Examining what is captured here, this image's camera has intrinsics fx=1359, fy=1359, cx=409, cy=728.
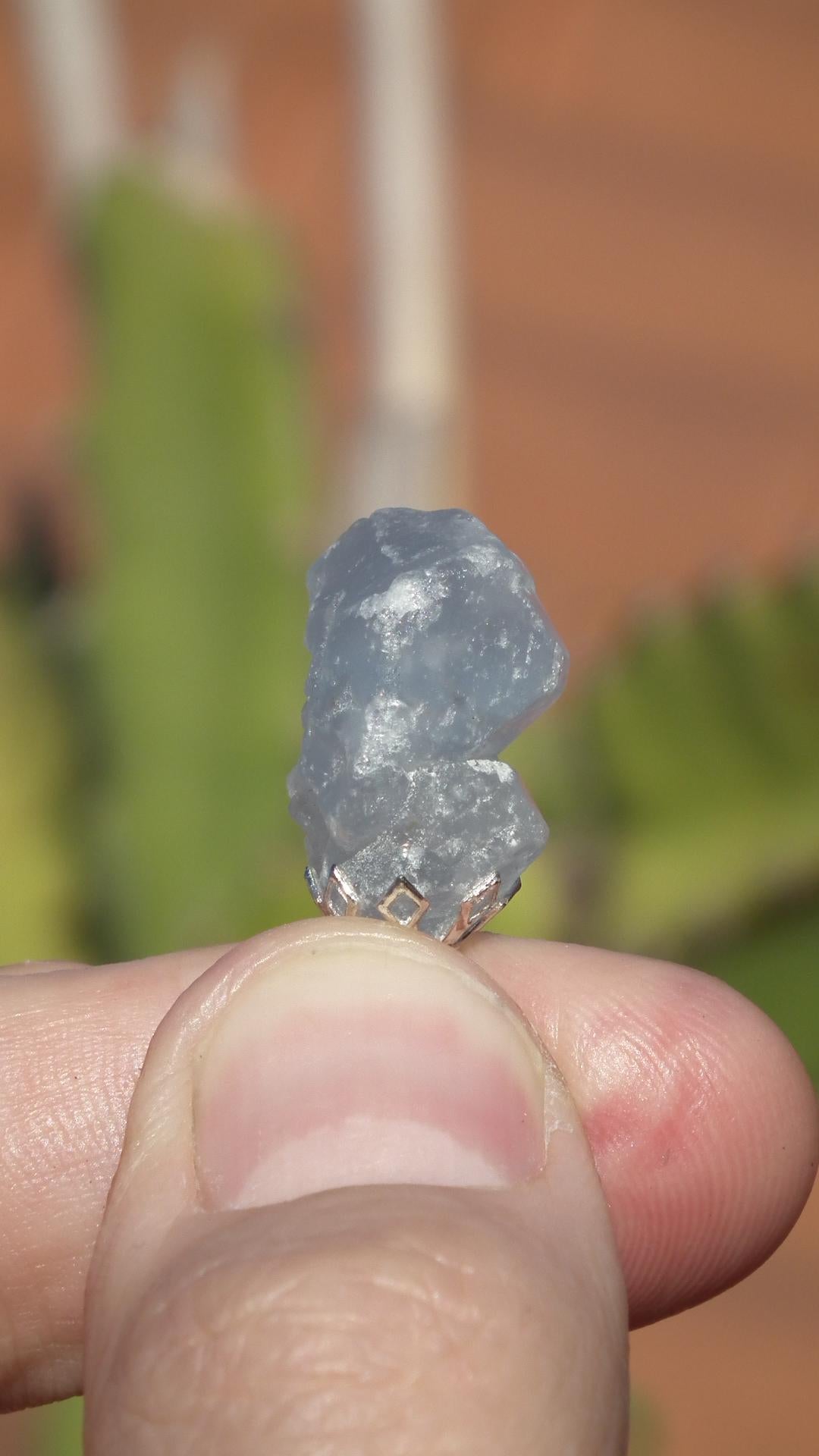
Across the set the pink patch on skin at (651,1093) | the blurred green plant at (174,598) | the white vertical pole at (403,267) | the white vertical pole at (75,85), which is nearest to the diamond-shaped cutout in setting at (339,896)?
the pink patch on skin at (651,1093)

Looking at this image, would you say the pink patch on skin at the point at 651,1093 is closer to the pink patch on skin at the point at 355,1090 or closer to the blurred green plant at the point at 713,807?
the pink patch on skin at the point at 355,1090

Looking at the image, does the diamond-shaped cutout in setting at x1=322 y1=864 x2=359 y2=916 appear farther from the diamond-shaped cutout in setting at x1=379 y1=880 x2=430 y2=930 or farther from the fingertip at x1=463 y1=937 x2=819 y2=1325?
the fingertip at x1=463 y1=937 x2=819 y2=1325

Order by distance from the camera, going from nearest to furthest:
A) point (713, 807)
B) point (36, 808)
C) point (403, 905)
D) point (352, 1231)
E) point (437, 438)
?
point (352, 1231)
point (403, 905)
point (713, 807)
point (36, 808)
point (437, 438)

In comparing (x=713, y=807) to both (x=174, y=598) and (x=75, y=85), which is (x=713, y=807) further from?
(x=75, y=85)

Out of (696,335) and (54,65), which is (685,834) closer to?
(696,335)

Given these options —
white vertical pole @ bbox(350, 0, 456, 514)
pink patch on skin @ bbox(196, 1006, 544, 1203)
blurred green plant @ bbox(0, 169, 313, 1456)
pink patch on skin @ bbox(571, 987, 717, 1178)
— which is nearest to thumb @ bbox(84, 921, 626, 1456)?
pink patch on skin @ bbox(196, 1006, 544, 1203)

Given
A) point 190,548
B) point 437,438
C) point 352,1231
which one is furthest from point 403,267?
point 352,1231
